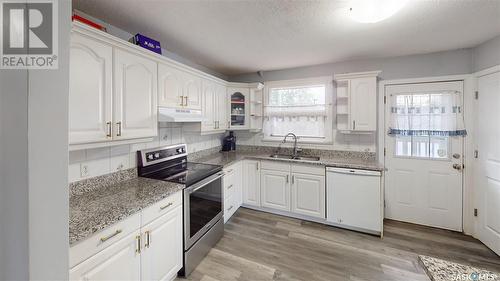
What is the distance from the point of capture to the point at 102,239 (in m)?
1.16

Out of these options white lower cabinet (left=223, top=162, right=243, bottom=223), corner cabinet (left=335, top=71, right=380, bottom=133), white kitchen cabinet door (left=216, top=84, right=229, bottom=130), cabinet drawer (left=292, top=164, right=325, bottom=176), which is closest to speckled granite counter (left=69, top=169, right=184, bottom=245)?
white lower cabinet (left=223, top=162, right=243, bottom=223)

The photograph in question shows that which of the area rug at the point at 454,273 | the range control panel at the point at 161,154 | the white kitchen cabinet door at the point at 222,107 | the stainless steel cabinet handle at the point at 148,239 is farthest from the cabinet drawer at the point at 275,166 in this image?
the area rug at the point at 454,273

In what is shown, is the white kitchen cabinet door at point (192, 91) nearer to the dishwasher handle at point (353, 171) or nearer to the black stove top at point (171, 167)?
the black stove top at point (171, 167)

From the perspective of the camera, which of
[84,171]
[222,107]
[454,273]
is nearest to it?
[454,273]

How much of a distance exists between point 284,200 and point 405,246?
1.49 m

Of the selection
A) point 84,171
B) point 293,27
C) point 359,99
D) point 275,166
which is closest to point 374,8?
point 293,27

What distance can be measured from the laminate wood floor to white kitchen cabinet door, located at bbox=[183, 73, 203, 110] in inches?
66.2

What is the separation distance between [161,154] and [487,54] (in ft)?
12.8

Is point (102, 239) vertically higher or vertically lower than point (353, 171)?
lower

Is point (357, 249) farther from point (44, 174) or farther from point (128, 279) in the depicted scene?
point (44, 174)

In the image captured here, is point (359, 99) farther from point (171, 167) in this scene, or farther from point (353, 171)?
point (171, 167)

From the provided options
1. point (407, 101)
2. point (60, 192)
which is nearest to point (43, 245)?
point (60, 192)

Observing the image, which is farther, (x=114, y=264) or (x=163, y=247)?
(x=163, y=247)

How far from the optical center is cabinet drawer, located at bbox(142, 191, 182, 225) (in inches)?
56.7
